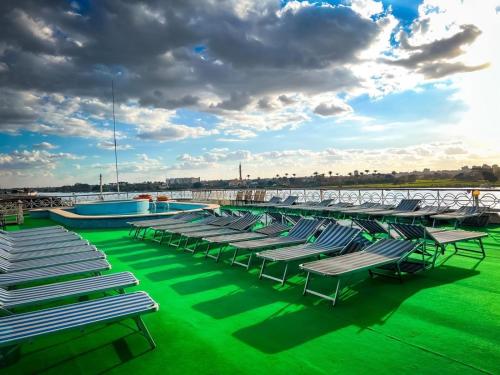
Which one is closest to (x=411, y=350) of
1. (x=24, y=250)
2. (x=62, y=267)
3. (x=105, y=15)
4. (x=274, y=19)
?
(x=62, y=267)

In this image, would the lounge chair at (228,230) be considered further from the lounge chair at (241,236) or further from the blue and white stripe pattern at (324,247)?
the blue and white stripe pattern at (324,247)

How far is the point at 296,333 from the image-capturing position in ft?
10.4

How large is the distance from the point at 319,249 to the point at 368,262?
1006 millimetres

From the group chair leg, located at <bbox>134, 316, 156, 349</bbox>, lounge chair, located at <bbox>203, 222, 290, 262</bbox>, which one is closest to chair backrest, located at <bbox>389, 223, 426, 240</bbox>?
lounge chair, located at <bbox>203, 222, 290, 262</bbox>

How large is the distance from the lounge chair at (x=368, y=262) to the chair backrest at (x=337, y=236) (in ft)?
1.36

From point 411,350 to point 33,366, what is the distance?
3202mm

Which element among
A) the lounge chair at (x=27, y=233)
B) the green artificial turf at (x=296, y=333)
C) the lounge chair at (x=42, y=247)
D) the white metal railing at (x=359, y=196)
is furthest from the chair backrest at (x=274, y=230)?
the white metal railing at (x=359, y=196)

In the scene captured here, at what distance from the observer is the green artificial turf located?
2.63m

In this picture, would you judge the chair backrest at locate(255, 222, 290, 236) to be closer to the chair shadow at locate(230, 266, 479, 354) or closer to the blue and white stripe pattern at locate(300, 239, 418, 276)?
the blue and white stripe pattern at locate(300, 239, 418, 276)

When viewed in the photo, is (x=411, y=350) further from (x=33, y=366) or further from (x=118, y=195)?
(x=118, y=195)

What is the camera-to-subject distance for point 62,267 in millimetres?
4531

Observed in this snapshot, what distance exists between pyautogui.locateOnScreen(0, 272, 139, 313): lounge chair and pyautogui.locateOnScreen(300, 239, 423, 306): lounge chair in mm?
2220

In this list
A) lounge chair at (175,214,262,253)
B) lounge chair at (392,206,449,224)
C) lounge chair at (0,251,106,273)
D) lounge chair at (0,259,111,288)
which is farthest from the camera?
lounge chair at (392,206,449,224)

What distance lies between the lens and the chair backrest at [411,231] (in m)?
5.41
